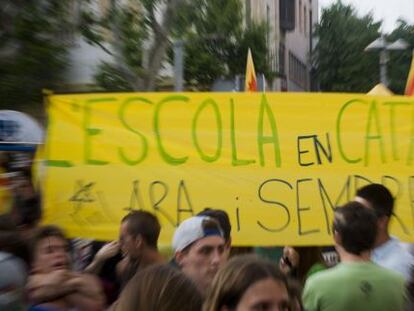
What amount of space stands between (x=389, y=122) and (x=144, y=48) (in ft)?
52.6

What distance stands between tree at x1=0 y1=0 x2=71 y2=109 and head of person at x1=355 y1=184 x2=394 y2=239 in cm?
551

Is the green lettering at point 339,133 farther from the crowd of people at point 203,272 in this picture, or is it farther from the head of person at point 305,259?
the head of person at point 305,259

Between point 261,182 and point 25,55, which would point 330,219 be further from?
point 25,55

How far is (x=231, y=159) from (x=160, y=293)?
9.21ft

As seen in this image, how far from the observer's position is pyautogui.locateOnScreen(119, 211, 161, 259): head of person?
4.52 meters

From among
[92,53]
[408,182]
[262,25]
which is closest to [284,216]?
[408,182]

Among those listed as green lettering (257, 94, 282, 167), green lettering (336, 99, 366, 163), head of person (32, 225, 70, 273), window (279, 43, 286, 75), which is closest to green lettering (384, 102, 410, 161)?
green lettering (336, 99, 366, 163)

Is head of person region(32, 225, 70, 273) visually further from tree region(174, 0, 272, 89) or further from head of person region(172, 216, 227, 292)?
tree region(174, 0, 272, 89)

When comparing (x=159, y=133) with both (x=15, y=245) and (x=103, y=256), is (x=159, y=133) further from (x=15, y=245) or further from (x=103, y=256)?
(x=15, y=245)

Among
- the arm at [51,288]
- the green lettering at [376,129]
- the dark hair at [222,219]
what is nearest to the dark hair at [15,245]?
the arm at [51,288]

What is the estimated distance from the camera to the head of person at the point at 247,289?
2596 mm

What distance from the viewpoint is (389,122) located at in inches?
209

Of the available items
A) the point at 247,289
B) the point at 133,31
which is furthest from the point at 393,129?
the point at 133,31

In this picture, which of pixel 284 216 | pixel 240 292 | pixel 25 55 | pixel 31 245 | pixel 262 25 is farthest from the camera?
pixel 262 25
